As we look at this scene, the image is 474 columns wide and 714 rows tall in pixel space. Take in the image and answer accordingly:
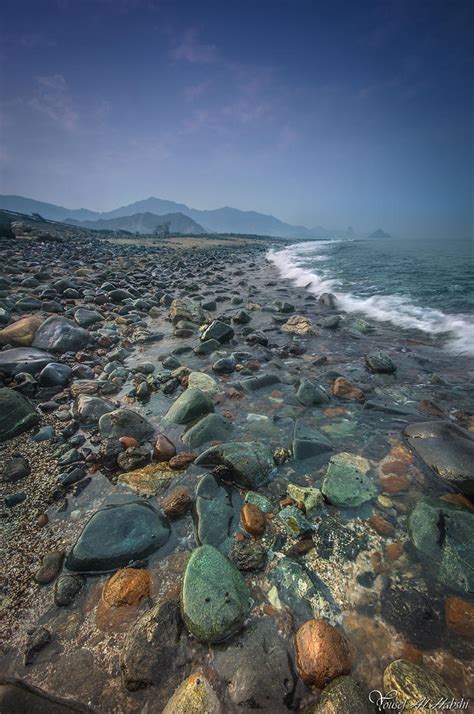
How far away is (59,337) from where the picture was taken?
5.33 meters

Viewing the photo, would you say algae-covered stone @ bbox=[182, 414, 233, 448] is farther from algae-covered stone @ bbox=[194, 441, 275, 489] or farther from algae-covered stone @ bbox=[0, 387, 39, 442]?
algae-covered stone @ bbox=[0, 387, 39, 442]

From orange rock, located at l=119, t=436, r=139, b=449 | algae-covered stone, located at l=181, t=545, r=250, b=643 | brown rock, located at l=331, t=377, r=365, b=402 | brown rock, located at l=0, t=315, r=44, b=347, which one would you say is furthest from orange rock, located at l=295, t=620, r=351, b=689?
brown rock, located at l=0, t=315, r=44, b=347

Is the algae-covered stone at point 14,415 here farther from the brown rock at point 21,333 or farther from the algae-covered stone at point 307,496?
the algae-covered stone at point 307,496

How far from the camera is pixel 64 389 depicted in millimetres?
4230

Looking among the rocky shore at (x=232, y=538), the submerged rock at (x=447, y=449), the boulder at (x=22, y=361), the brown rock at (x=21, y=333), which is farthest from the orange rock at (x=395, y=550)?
the brown rock at (x=21, y=333)

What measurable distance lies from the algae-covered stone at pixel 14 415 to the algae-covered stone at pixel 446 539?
4.03 m

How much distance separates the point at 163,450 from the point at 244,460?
3.01ft

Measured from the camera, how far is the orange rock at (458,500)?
2.48 m

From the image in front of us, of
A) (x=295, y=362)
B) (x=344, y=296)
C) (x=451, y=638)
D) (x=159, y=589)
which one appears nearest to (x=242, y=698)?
(x=159, y=589)

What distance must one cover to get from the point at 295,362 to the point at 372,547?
3.56 metres

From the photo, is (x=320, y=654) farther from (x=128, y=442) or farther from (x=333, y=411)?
(x=333, y=411)

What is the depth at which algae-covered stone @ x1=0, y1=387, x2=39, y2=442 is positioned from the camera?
320 cm

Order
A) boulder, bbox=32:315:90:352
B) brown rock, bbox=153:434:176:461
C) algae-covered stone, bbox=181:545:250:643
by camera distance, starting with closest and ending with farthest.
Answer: algae-covered stone, bbox=181:545:250:643, brown rock, bbox=153:434:176:461, boulder, bbox=32:315:90:352

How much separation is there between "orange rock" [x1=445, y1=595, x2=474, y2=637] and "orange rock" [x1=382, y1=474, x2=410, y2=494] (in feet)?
2.84
